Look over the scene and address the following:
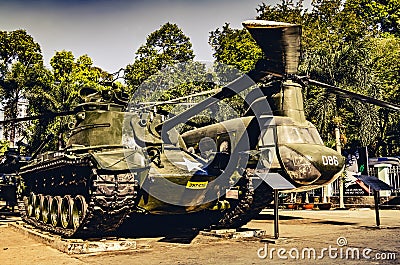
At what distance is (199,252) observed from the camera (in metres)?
9.05

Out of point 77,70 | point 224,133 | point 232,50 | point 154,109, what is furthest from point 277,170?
point 77,70

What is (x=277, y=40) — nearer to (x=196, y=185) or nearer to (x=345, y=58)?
(x=196, y=185)

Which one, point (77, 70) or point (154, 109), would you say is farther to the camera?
point (77, 70)

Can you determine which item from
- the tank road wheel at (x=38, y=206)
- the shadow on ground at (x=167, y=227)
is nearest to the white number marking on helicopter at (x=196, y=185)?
the shadow on ground at (x=167, y=227)

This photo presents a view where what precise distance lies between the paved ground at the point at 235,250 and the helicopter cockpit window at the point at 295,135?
237 centimetres

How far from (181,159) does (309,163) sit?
3174 millimetres

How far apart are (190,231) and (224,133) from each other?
2.98 metres

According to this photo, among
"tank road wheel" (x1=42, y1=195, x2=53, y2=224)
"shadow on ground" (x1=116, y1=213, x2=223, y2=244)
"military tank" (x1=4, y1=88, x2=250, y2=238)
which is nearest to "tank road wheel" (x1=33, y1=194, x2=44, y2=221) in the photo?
"military tank" (x1=4, y1=88, x2=250, y2=238)

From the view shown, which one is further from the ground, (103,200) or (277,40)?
(277,40)

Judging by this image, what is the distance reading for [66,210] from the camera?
10.6 meters

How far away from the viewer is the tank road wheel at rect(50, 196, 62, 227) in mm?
10875

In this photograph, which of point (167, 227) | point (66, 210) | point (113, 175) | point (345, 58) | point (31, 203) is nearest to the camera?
point (113, 175)

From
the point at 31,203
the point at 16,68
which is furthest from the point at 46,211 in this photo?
the point at 16,68

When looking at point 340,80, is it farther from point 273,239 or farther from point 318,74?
point 273,239
